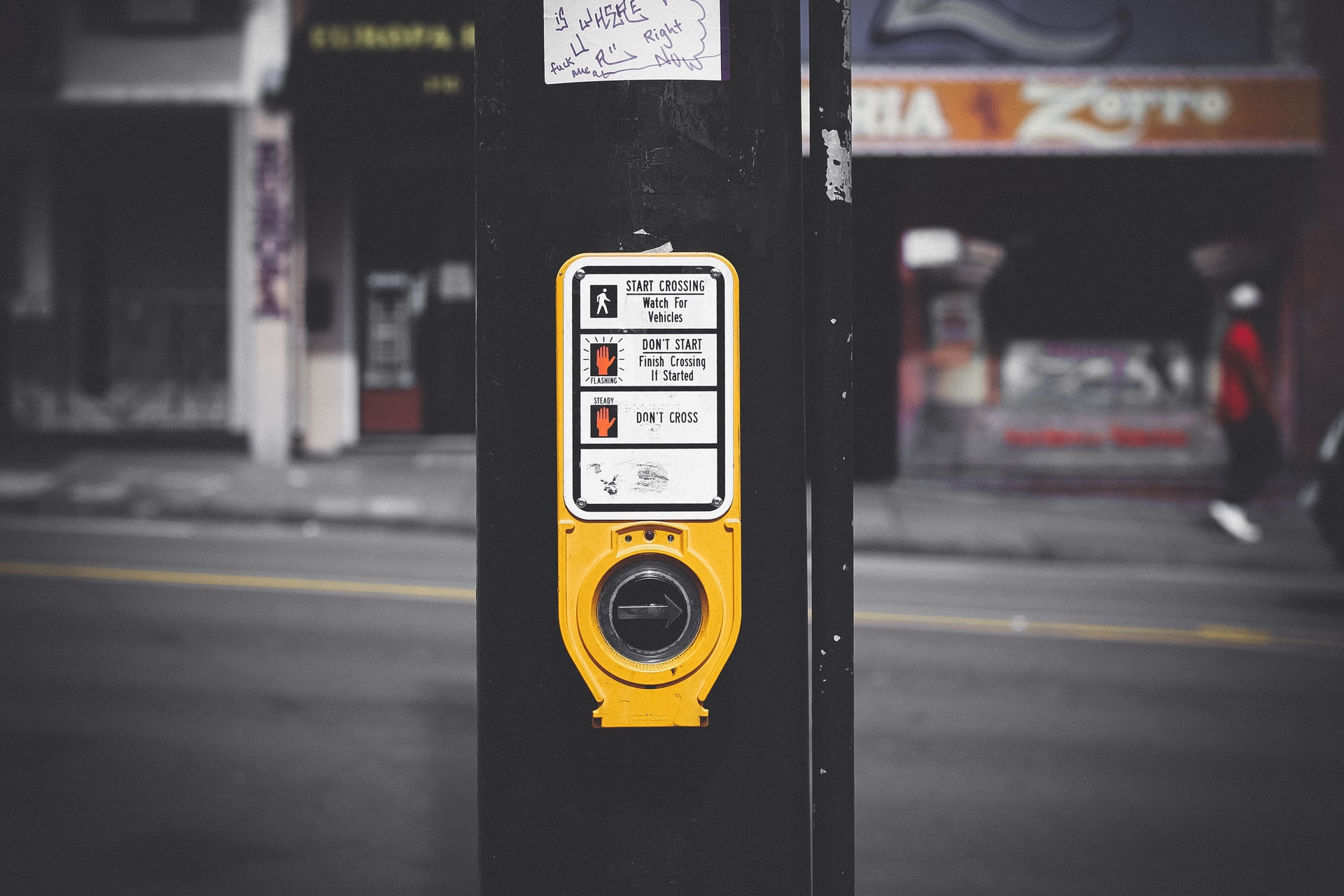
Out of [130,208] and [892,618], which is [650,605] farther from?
[130,208]

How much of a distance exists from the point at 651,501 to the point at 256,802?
138 inches

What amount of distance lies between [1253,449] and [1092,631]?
4806 mm

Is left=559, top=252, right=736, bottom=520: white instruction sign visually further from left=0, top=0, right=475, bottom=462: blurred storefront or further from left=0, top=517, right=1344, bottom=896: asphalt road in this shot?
left=0, top=0, right=475, bottom=462: blurred storefront

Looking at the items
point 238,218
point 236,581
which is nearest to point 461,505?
point 236,581

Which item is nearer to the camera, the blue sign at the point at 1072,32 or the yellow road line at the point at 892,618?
the yellow road line at the point at 892,618

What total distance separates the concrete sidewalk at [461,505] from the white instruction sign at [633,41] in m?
8.77

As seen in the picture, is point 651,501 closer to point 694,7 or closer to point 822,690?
point 822,690

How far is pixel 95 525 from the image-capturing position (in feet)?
39.9

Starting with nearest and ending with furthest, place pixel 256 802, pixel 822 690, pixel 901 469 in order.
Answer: pixel 822 690 < pixel 256 802 < pixel 901 469

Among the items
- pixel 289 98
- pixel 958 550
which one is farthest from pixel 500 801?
pixel 289 98

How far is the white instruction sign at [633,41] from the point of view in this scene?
2023 mm

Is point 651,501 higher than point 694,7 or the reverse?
the reverse

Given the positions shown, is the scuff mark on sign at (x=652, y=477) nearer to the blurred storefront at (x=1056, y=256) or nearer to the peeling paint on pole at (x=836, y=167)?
the peeling paint on pole at (x=836, y=167)

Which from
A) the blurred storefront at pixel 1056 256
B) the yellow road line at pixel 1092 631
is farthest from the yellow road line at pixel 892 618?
the blurred storefront at pixel 1056 256
